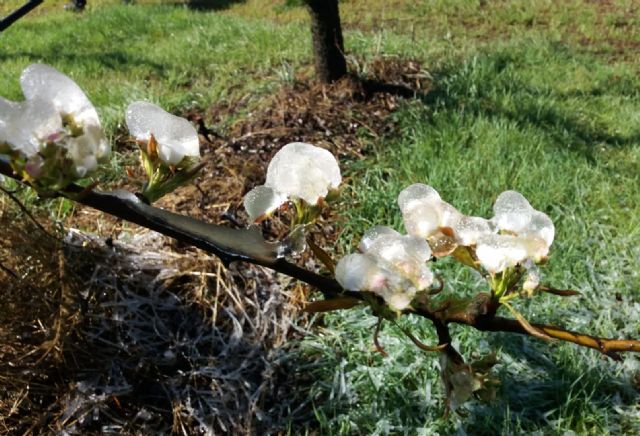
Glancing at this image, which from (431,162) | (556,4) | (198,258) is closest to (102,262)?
(198,258)

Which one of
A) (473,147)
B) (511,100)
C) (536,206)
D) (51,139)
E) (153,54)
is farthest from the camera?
(153,54)

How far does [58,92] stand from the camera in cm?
50

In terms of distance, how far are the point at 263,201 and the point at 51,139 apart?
0.62 ft

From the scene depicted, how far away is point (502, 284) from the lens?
566 mm

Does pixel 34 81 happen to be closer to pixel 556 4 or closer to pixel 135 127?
pixel 135 127

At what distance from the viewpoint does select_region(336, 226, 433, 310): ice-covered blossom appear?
1.67 feet

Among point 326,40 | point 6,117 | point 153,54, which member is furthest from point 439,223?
point 153,54

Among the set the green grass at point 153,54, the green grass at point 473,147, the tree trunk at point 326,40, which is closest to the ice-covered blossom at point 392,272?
the green grass at point 473,147

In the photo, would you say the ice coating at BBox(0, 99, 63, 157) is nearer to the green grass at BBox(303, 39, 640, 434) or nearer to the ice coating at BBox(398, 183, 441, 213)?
the ice coating at BBox(398, 183, 441, 213)

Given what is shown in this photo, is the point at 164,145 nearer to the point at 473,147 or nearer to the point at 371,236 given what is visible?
the point at 371,236

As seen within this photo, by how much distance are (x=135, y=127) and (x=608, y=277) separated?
210cm

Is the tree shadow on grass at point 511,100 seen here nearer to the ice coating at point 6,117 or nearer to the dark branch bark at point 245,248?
the dark branch bark at point 245,248

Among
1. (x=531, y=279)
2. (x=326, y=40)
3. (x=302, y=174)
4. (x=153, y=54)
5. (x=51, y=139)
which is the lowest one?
(x=153, y=54)

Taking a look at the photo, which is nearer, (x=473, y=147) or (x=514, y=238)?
(x=514, y=238)
